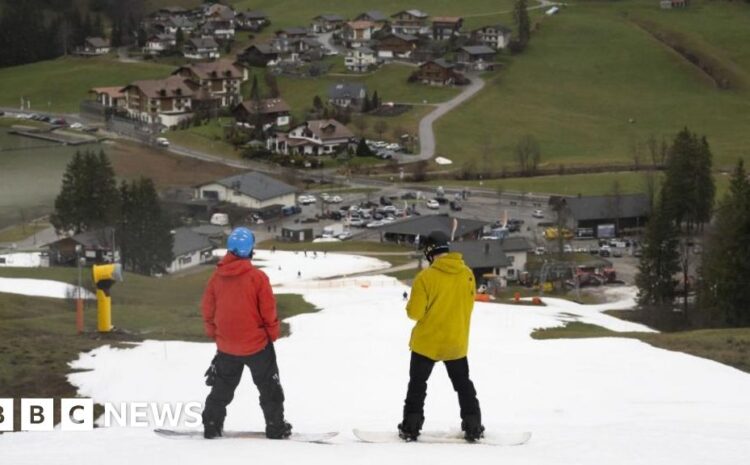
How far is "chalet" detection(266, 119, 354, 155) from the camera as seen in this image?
251 ft

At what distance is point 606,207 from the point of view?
5594 cm

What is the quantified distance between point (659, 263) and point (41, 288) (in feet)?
71.5

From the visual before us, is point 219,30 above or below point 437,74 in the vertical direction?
above

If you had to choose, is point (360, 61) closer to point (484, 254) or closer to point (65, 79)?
point (65, 79)

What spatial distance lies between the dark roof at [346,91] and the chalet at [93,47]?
3392cm

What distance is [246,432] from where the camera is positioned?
8.43m

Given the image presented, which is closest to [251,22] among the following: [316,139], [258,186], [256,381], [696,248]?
[316,139]

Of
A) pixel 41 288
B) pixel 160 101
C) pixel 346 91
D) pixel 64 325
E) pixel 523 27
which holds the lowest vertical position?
pixel 41 288

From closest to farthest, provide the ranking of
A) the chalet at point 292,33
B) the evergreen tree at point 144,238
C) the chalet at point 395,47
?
the evergreen tree at point 144,238
the chalet at point 395,47
the chalet at point 292,33

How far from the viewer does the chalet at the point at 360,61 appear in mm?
98438

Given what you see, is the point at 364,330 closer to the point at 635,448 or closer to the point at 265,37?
the point at 635,448

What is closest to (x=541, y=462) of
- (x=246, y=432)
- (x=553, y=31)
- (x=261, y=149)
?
(x=246, y=432)

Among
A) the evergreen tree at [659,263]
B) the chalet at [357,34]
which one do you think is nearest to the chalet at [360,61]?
the chalet at [357,34]

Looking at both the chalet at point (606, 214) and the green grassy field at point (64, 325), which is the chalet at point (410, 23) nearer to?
the chalet at point (606, 214)
